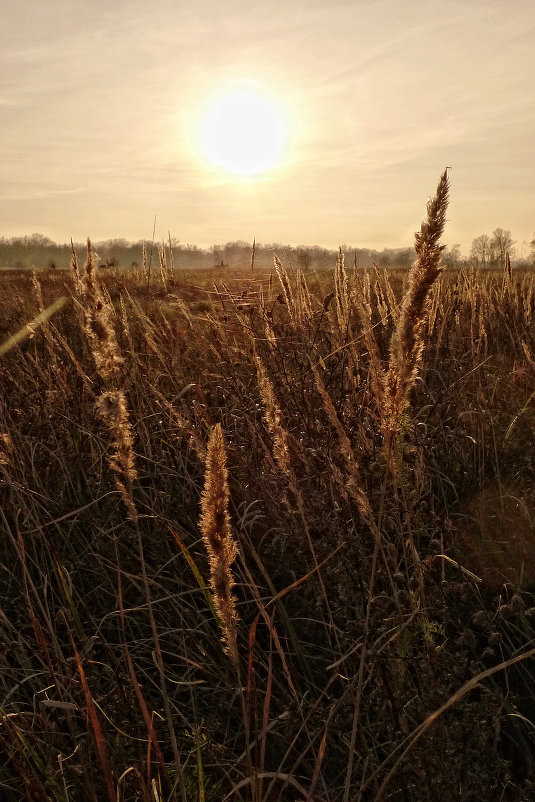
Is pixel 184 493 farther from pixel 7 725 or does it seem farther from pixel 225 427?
pixel 7 725

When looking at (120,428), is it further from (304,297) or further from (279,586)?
(304,297)

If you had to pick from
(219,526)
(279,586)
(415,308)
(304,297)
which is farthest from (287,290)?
(219,526)

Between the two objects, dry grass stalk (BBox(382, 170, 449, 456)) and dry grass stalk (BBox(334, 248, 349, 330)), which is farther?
dry grass stalk (BBox(334, 248, 349, 330))

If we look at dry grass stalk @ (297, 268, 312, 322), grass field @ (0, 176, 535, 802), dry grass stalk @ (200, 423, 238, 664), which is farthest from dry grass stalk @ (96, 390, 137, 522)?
dry grass stalk @ (297, 268, 312, 322)

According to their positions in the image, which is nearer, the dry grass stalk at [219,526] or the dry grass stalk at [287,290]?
the dry grass stalk at [219,526]

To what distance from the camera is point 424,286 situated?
1.27m

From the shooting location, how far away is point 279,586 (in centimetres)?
247

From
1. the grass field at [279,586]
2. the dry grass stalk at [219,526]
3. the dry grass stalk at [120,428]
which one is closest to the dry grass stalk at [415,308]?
the grass field at [279,586]

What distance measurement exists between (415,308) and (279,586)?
152cm

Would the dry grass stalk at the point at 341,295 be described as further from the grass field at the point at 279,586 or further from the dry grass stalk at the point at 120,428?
the dry grass stalk at the point at 120,428

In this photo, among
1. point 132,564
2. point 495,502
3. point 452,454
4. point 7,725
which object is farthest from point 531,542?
point 7,725

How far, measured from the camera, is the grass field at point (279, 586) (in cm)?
137

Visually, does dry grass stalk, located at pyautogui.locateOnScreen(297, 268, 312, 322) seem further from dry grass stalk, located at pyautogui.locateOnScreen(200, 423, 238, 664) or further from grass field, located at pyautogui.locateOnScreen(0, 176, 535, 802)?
dry grass stalk, located at pyautogui.locateOnScreen(200, 423, 238, 664)

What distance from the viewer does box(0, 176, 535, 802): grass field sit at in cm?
137
